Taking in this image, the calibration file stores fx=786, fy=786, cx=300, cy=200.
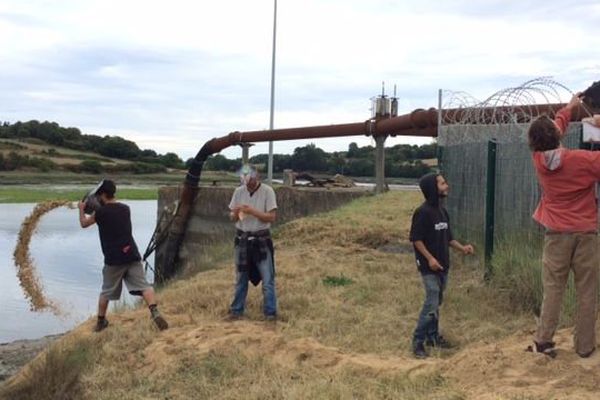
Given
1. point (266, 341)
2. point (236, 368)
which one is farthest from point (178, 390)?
point (266, 341)

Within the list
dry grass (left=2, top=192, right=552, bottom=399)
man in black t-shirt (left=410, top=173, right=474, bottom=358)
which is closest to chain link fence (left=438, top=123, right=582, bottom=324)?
dry grass (left=2, top=192, right=552, bottom=399)

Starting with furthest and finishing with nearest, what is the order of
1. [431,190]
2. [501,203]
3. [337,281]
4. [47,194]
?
[47,194]
[337,281]
[501,203]
[431,190]

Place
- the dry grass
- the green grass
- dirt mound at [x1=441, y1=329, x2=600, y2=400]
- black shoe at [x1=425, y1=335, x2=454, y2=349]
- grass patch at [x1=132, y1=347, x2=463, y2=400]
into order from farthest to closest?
the green grass → black shoe at [x1=425, y1=335, x2=454, y2=349] → the dry grass → grass patch at [x1=132, y1=347, x2=463, y2=400] → dirt mound at [x1=441, y1=329, x2=600, y2=400]

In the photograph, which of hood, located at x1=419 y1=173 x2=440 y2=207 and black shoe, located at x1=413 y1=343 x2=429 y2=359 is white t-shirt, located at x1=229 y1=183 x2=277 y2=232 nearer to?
hood, located at x1=419 y1=173 x2=440 y2=207

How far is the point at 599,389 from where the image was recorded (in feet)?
17.1

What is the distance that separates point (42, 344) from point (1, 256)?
1234cm

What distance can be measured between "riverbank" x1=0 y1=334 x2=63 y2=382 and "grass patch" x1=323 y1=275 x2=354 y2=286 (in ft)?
14.3

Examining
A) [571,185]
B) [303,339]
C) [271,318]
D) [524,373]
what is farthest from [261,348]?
[571,185]

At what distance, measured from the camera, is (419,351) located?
23.3ft

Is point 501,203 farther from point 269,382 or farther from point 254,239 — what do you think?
point 269,382

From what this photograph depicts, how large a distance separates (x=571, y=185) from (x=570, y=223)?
279mm

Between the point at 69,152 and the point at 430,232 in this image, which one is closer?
the point at 430,232

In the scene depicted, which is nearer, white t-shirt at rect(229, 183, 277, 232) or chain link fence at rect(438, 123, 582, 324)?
chain link fence at rect(438, 123, 582, 324)

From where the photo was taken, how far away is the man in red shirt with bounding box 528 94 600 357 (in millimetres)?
5738
